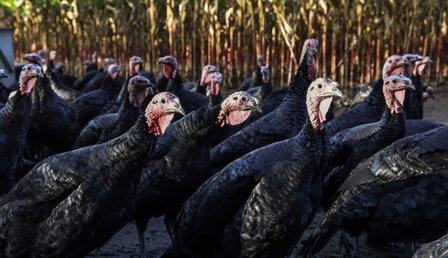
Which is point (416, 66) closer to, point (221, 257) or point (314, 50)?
point (314, 50)

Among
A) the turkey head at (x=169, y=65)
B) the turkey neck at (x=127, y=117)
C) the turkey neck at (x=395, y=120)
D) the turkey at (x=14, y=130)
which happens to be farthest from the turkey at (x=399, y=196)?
the turkey head at (x=169, y=65)

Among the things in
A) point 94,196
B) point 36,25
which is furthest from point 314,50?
point 36,25

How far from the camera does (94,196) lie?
195 inches

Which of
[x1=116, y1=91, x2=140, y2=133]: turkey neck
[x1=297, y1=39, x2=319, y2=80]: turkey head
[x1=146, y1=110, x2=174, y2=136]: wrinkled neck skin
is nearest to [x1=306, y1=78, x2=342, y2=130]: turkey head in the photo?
[x1=146, y1=110, x2=174, y2=136]: wrinkled neck skin

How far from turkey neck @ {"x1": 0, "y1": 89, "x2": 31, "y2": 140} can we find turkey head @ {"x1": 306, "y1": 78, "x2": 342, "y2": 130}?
122 inches

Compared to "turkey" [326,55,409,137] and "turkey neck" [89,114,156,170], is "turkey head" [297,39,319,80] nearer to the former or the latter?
"turkey" [326,55,409,137]

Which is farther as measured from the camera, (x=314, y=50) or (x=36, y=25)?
(x=36, y=25)

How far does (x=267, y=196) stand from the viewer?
4941mm

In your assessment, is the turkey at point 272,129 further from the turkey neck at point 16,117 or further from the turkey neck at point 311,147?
the turkey neck at point 16,117

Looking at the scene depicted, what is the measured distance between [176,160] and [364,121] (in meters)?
2.74

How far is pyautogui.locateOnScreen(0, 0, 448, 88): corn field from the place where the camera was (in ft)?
45.8

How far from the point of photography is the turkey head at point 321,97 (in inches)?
205

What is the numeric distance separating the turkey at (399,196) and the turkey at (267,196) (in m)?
0.47

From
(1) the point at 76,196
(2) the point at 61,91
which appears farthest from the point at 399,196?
(2) the point at 61,91
